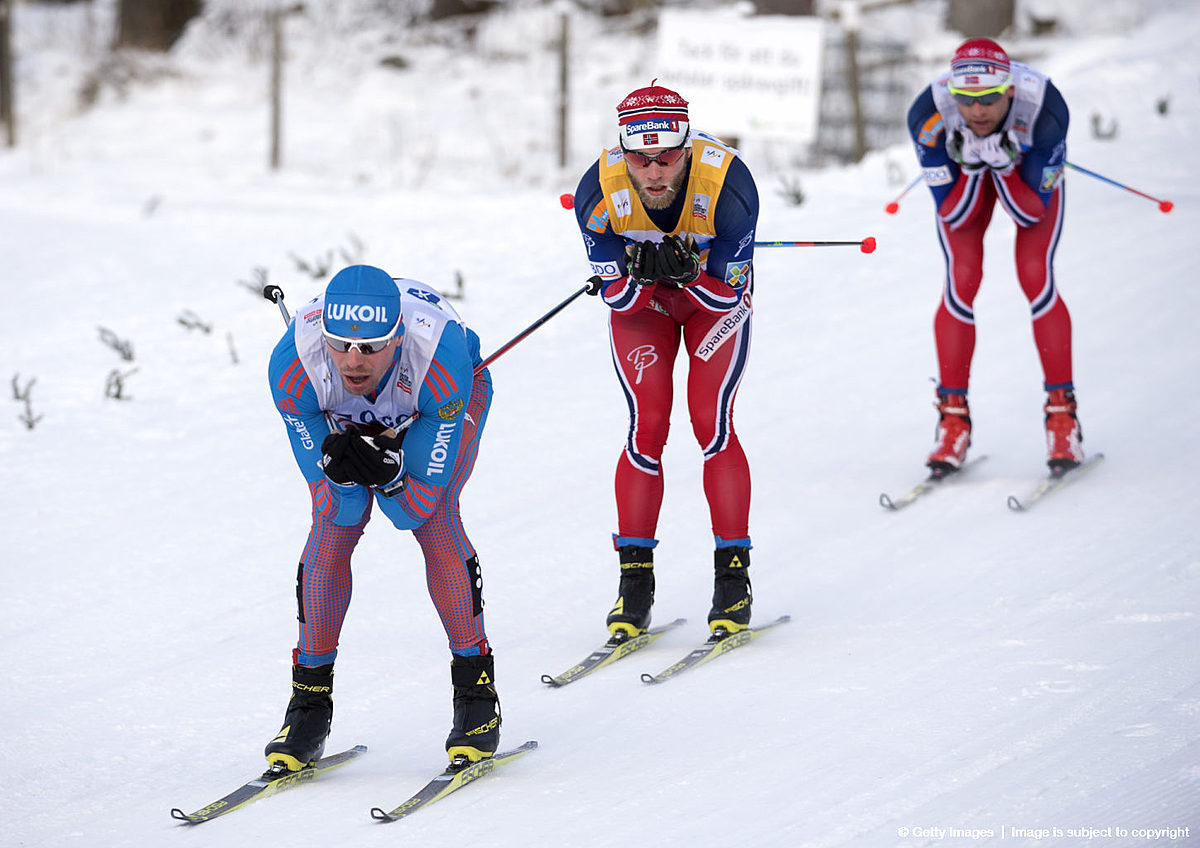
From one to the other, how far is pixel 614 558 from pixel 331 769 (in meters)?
Answer: 2.19

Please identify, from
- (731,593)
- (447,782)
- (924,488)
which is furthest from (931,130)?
(447,782)

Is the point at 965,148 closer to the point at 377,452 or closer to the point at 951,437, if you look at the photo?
the point at 951,437

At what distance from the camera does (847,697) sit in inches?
175

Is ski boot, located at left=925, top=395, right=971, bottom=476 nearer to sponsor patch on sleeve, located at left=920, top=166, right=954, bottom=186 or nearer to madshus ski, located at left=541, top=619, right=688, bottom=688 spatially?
sponsor patch on sleeve, located at left=920, top=166, right=954, bottom=186

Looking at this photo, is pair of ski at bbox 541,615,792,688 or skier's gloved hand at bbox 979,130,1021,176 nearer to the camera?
pair of ski at bbox 541,615,792,688

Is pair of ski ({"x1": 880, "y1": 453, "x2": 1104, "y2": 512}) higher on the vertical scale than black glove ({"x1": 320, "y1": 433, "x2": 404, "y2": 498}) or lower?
lower

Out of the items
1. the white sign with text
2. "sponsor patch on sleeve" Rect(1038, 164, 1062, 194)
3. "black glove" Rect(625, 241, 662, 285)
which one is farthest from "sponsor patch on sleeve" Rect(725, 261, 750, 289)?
the white sign with text

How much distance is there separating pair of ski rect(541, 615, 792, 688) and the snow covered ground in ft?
0.18

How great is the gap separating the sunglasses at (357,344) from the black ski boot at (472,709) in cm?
94

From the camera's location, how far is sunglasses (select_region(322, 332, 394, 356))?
3.47 meters

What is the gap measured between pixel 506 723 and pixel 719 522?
42.5 inches

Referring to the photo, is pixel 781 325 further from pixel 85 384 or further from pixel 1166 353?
pixel 85 384

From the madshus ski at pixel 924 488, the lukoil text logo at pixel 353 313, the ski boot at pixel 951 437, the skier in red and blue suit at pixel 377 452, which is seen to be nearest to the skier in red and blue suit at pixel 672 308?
the skier in red and blue suit at pixel 377 452

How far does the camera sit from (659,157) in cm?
459
